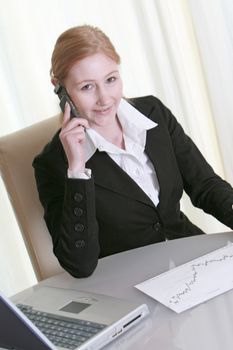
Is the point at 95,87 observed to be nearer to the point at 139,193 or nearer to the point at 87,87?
the point at 87,87

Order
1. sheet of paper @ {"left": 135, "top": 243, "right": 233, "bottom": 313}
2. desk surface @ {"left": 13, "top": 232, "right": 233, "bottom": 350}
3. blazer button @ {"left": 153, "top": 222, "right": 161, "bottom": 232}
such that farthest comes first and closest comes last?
blazer button @ {"left": 153, "top": 222, "right": 161, "bottom": 232}
sheet of paper @ {"left": 135, "top": 243, "right": 233, "bottom": 313}
desk surface @ {"left": 13, "top": 232, "right": 233, "bottom": 350}

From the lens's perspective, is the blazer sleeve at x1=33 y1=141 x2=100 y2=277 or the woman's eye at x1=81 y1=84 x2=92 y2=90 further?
the woman's eye at x1=81 y1=84 x2=92 y2=90

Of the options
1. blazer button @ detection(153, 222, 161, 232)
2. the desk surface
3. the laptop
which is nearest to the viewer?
the laptop

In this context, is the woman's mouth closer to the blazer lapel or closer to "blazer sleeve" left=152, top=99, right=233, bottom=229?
the blazer lapel

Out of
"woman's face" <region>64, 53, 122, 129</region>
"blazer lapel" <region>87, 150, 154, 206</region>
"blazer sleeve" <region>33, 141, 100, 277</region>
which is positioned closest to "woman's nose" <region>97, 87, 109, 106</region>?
"woman's face" <region>64, 53, 122, 129</region>

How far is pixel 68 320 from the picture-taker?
1.18 metres

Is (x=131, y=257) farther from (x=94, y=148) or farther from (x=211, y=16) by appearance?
(x=211, y=16)

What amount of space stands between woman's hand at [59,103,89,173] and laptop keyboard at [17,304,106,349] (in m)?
0.51

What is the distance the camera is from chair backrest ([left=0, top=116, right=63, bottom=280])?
1.79 m

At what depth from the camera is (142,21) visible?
2646 mm

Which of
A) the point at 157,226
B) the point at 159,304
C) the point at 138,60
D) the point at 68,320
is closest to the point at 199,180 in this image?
the point at 157,226

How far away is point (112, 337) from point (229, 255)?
385mm

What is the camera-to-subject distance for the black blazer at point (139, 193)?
1.70 m

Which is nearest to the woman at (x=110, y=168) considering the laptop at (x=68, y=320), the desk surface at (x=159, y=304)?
the desk surface at (x=159, y=304)
